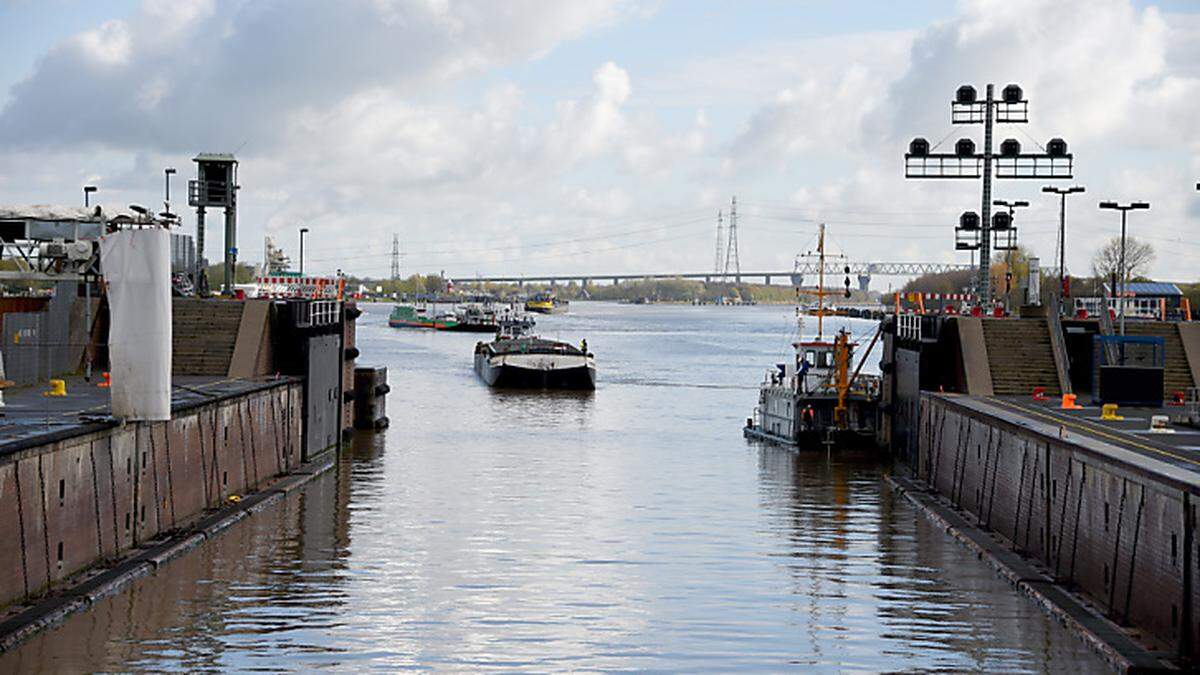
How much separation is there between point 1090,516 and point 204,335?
30662 millimetres

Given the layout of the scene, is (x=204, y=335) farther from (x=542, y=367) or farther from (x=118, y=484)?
(x=542, y=367)

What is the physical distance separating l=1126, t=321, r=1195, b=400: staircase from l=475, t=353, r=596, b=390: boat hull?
38943 mm

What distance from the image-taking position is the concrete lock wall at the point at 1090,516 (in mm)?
22453

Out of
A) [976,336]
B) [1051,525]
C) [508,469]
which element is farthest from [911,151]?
[1051,525]

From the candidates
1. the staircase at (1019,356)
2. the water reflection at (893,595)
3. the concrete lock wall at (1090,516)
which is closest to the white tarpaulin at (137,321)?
the water reflection at (893,595)

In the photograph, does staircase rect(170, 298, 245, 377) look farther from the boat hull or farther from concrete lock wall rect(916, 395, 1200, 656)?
the boat hull

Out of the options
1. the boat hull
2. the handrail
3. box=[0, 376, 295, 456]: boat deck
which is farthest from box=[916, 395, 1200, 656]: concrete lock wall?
the boat hull

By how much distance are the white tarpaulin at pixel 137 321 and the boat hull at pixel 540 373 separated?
189 ft

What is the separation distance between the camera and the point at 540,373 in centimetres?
8875

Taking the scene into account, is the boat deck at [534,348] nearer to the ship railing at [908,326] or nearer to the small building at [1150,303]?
the small building at [1150,303]

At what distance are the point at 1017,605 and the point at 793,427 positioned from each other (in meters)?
27.7

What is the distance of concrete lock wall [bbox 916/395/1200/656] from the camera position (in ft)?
73.7

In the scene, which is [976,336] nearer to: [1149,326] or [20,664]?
[1149,326]

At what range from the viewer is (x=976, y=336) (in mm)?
49312
